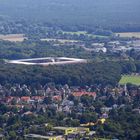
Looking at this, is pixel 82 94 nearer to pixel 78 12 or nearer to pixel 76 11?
pixel 78 12

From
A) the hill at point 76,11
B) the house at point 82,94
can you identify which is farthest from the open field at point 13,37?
the house at point 82,94

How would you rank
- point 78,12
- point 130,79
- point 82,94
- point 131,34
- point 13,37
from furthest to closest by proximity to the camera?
point 78,12 → point 131,34 → point 13,37 → point 130,79 → point 82,94

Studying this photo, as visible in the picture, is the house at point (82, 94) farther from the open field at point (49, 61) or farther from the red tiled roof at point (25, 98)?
the open field at point (49, 61)

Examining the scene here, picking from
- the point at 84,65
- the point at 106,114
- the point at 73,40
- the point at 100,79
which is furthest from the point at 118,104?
the point at 73,40

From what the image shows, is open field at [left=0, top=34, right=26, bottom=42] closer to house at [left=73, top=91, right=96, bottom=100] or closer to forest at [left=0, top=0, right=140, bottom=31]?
forest at [left=0, top=0, right=140, bottom=31]

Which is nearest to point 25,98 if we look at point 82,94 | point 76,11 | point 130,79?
point 82,94

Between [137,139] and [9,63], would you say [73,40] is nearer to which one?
[9,63]

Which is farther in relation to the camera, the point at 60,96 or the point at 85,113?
the point at 60,96

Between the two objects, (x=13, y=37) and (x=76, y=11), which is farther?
(x=76, y=11)

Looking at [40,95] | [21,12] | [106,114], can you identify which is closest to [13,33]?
[21,12]

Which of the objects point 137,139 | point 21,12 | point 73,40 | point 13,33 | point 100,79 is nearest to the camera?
point 137,139

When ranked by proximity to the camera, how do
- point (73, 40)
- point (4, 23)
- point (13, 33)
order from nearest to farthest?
point (73, 40) → point (13, 33) → point (4, 23)
